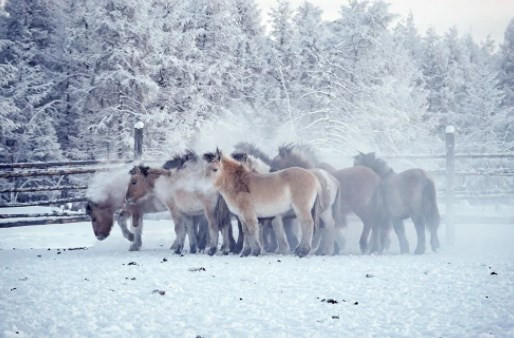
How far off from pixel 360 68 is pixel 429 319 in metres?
19.4

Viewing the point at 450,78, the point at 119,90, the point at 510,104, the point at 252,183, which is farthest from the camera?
the point at 450,78

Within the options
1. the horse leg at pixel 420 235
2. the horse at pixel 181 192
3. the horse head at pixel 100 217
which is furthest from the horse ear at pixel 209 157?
the horse leg at pixel 420 235

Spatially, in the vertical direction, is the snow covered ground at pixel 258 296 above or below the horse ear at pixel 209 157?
below

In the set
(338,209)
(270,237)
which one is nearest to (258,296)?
(338,209)

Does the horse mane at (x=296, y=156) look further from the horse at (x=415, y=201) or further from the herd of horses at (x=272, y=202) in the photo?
the horse at (x=415, y=201)

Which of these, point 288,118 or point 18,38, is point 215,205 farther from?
point 18,38

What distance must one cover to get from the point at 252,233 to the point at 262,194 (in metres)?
0.64

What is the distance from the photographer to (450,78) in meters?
32.1

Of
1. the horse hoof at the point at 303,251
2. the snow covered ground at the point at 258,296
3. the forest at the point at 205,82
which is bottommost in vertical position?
the horse hoof at the point at 303,251

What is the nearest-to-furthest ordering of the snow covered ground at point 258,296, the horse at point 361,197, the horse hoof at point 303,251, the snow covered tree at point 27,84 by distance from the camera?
the snow covered ground at point 258,296, the horse hoof at point 303,251, the horse at point 361,197, the snow covered tree at point 27,84

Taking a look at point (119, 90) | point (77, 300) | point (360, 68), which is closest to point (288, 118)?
point (360, 68)

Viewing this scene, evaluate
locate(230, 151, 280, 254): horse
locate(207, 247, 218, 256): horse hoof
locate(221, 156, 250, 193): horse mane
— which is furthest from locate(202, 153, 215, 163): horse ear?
locate(207, 247, 218, 256): horse hoof

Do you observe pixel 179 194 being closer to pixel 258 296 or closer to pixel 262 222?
pixel 262 222

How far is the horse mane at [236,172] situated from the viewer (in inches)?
299
